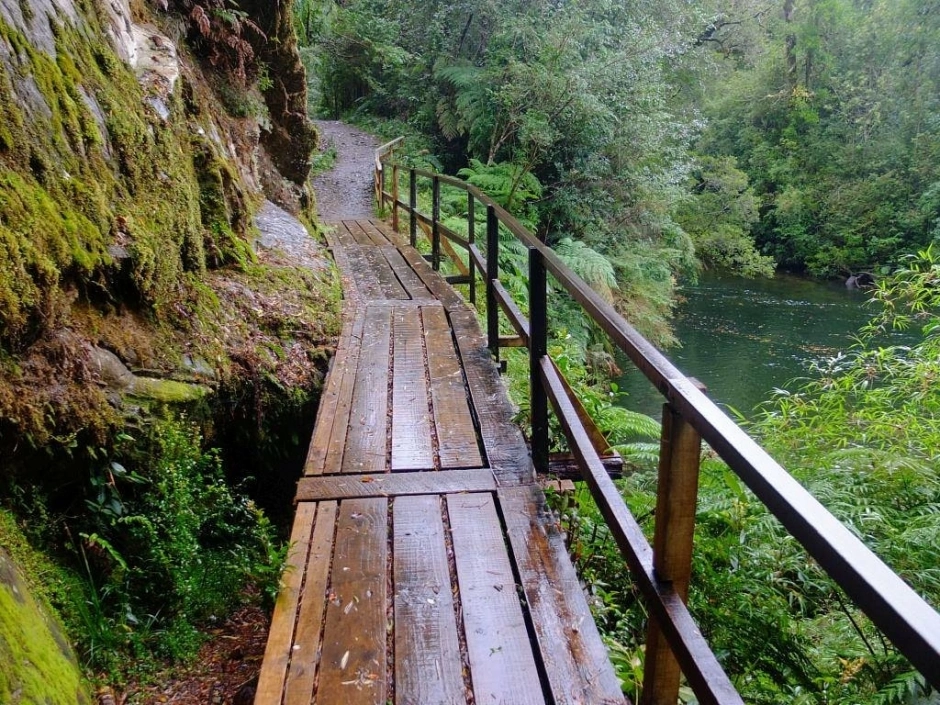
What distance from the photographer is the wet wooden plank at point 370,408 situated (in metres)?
3.17

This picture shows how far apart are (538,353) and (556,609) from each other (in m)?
1.22

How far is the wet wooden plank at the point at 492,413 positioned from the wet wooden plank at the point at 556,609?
217mm

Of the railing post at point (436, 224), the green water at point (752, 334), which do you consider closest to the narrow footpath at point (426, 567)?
the railing post at point (436, 224)

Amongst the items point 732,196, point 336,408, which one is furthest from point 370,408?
point 732,196

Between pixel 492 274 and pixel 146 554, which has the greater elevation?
pixel 492 274

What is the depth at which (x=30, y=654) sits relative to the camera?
170 centimetres

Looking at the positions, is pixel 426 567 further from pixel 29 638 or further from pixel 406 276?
pixel 406 276

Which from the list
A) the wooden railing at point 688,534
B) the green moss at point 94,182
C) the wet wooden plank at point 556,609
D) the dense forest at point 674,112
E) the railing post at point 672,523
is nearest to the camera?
the wooden railing at point 688,534

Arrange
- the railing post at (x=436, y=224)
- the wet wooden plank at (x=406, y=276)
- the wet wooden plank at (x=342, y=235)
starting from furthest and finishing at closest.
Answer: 1. the wet wooden plank at (x=342, y=235)
2. the railing post at (x=436, y=224)
3. the wet wooden plank at (x=406, y=276)

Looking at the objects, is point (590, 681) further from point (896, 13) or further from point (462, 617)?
point (896, 13)

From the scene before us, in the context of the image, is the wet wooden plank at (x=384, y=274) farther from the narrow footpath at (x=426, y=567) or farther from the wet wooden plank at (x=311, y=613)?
the wet wooden plank at (x=311, y=613)

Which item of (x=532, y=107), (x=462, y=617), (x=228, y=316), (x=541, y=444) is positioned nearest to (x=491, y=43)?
(x=532, y=107)

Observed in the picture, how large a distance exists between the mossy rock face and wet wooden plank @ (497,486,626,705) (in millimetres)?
1327

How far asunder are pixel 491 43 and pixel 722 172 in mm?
10970
